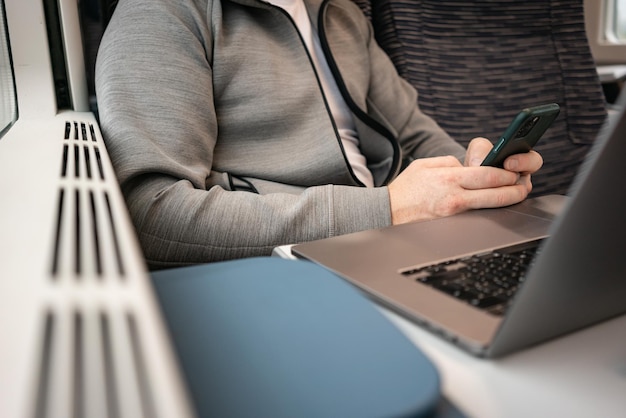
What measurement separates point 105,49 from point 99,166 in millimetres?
331

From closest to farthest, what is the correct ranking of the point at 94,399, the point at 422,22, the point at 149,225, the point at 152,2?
the point at 94,399 → the point at 149,225 → the point at 152,2 → the point at 422,22

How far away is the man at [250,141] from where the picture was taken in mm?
733

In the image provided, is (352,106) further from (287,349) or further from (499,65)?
(287,349)

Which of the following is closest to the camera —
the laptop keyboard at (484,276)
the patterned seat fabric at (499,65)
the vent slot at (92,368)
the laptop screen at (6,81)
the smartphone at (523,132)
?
the vent slot at (92,368)

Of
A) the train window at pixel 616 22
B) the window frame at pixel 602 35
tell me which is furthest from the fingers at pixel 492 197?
the train window at pixel 616 22

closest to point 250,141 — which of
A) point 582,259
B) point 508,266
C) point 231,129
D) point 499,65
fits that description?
point 231,129

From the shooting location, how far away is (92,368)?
0.76 ft

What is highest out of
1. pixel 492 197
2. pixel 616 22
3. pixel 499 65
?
pixel 616 22

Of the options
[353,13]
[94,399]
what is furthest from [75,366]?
[353,13]

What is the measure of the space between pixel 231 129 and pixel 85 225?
1.94ft

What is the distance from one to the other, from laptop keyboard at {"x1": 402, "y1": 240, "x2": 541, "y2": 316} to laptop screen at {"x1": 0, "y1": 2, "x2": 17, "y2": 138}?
25.2 inches

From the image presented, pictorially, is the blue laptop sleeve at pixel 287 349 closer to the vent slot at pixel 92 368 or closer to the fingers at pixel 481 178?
the vent slot at pixel 92 368

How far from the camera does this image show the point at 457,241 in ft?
1.96

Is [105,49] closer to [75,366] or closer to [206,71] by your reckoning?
[206,71]
